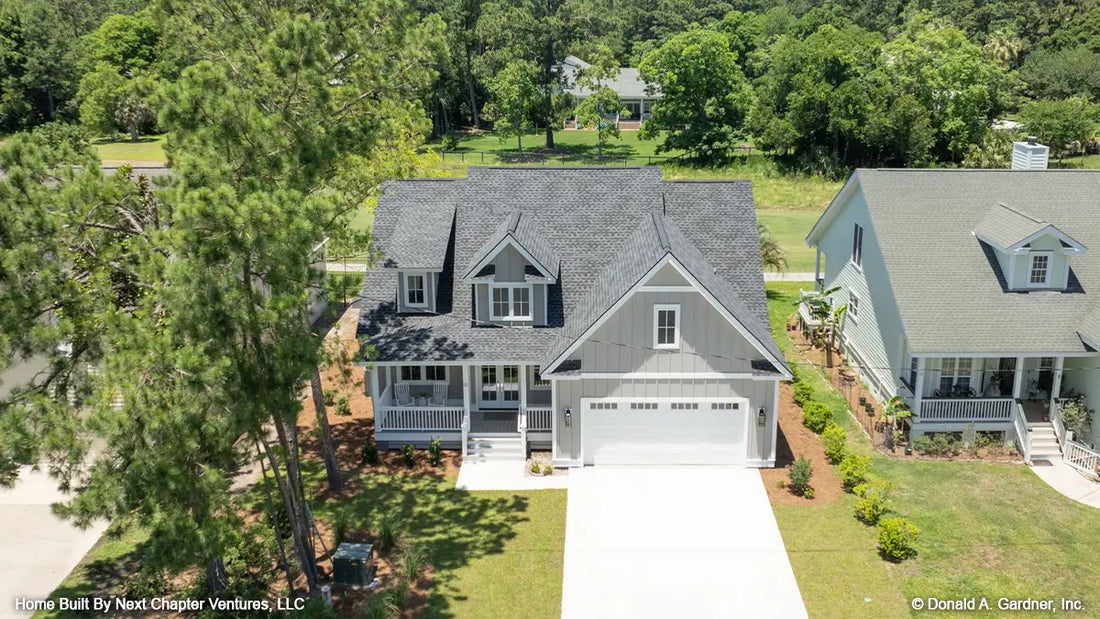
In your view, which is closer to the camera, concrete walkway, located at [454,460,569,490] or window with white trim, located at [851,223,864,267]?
concrete walkway, located at [454,460,569,490]

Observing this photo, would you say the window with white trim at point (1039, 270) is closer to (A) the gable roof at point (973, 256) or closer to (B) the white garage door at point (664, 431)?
(A) the gable roof at point (973, 256)

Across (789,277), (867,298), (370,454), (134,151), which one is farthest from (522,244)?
(134,151)

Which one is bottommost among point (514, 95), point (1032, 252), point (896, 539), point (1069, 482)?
point (1069, 482)

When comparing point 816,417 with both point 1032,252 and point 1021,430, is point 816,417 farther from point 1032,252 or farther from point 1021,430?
point 1032,252

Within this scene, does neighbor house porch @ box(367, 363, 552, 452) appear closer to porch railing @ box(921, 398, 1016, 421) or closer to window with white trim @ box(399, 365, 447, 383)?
window with white trim @ box(399, 365, 447, 383)

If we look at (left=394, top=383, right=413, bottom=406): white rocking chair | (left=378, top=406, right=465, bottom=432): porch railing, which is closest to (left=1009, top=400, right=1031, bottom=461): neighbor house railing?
(left=378, top=406, right=465, bottom=432): porch railing

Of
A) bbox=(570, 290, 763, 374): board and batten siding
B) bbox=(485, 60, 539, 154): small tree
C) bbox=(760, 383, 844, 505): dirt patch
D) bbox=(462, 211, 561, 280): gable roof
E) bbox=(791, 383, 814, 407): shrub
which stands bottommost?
bbox=(760, 383, 844, 505): dirt patch
